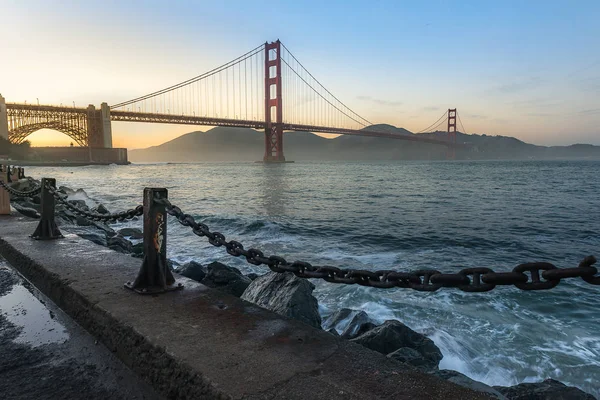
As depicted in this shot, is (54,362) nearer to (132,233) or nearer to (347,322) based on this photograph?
(347,322)

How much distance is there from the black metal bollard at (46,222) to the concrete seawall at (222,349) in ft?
4.66

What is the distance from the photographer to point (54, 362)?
72.8 inches

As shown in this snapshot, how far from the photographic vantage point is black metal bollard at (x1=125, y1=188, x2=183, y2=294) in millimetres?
2414

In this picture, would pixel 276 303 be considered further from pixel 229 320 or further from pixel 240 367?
pixel 240 367

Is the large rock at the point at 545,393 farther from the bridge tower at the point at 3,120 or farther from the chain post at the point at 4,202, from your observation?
the bridge tower at the point at 3,120

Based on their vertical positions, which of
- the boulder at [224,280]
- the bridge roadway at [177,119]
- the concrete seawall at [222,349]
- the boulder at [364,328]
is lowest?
the boulder at [364,328]

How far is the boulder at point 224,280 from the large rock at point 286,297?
0.43 meters

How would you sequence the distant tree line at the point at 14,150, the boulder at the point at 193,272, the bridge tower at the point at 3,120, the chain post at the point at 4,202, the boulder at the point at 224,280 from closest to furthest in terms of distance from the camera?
the boulder at the point at 224,280
the boulder at the point at 193,272
the chain post at the point at 4,202
the distant tree line at the point at 14,150
the bridge tower at the point at 3,120

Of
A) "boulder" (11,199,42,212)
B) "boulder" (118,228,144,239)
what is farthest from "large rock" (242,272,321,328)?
"boulder" (11,199,42,212)

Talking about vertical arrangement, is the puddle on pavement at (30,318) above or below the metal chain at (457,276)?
below

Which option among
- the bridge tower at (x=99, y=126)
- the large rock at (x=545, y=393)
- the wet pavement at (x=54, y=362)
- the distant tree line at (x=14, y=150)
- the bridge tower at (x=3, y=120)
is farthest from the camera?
the bridge tower at (x=99, y=126)

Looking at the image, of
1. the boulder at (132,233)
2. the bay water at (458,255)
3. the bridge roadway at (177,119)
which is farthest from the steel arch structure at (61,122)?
the boulder at (132,233)

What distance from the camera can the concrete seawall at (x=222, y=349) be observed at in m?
1.44

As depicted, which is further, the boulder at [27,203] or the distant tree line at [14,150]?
the distant tree line at [14,150]
